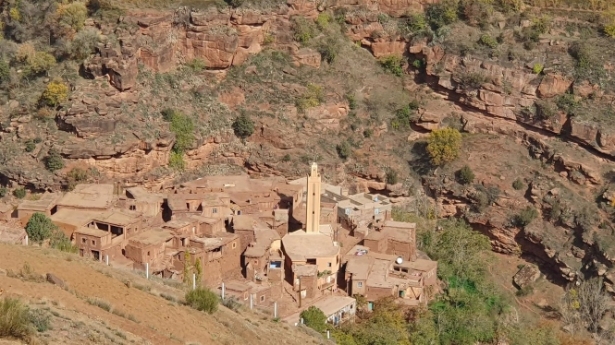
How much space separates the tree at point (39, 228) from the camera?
117ft

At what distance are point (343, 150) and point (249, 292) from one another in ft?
54.0

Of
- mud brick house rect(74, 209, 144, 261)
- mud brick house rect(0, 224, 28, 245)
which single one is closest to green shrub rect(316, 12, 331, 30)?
mud brick house rect(74, 209, 144, 261)

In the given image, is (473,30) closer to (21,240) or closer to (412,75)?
(412,75)

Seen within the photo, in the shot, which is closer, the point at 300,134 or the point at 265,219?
the point at 265,219

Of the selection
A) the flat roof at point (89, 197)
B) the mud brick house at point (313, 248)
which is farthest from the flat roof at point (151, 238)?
the mud brick house at point (313, 248)

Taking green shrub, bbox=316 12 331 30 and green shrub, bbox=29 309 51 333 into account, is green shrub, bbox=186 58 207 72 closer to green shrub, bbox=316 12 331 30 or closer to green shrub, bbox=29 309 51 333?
green shrub, bbox=316 12 331 30

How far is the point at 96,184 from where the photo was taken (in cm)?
4109

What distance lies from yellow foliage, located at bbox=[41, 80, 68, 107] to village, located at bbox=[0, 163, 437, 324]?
5115mm

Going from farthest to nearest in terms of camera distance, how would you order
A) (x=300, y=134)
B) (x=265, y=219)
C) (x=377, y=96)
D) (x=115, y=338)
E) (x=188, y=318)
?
(x=377, y=96), (x=300, y=134), (x=265, y=219), (x=188, y=318), (x=115, y=338)

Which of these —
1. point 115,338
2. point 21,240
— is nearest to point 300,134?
point 21,240

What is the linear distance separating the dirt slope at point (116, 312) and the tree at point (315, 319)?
12.2ft

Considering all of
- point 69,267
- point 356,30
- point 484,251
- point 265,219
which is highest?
point 356,30

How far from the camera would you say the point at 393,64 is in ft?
179

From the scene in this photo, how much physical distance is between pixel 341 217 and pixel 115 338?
2288cm
